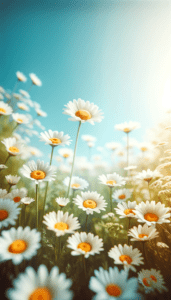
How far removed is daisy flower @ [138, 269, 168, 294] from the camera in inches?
33.9

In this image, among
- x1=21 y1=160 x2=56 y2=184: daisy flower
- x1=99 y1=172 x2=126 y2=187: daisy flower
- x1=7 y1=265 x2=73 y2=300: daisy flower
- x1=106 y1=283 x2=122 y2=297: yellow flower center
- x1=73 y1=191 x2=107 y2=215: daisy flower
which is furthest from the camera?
x1=99 y1=172 x2=126 y2=187: daisy flower

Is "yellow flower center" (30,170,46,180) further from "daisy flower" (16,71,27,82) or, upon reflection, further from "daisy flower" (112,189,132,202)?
"daisy flower" (16,71,27,82)

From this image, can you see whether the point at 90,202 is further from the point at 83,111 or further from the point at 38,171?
the point at 83,111

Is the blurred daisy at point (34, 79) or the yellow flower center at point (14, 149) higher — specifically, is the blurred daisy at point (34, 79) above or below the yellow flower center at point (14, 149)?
above

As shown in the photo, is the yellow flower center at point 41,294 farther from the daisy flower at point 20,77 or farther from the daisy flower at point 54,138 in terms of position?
the daisy flower at point 20,77

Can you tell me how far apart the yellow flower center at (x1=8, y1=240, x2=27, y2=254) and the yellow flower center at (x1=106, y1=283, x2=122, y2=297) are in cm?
41

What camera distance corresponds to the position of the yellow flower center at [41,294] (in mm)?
604

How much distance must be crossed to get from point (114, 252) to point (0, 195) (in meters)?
0.80

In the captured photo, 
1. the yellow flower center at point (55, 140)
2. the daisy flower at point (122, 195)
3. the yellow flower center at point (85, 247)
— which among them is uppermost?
the yellow flower center at point (55, 140)

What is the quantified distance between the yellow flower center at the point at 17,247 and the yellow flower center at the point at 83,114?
33.8 inches

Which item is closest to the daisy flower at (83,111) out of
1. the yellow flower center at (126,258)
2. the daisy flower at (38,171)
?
the daisy flower at (38,171)

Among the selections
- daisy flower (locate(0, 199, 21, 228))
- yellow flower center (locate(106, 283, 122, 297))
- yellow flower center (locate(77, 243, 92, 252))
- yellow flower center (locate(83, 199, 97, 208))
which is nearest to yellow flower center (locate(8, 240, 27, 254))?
daisy flower (locate(0, 199, 21, 228))

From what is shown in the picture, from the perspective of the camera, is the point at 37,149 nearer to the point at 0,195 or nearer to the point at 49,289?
the point at 0,195

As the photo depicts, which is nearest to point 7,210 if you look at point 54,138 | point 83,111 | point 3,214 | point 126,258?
point 3,214
